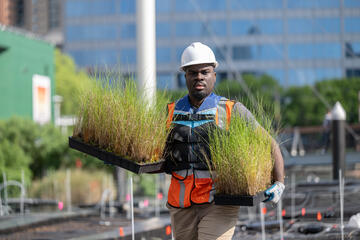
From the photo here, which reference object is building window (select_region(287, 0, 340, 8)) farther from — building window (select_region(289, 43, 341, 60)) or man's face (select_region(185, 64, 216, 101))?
man's face (select_region(185, 64, 216, 101))

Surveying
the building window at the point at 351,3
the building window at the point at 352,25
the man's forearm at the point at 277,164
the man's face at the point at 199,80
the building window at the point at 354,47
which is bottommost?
the man's forearm at the point at 277,164

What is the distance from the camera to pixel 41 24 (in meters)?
156

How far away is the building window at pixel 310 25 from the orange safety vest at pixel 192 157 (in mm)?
56982

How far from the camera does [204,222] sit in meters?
3.95

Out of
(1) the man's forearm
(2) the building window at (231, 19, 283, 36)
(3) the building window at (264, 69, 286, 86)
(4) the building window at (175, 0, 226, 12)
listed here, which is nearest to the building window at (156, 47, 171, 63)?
(4) the building window at (175, 0, 226, 12)

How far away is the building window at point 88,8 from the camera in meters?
64.3

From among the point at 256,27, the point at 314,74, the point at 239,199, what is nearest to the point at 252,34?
the point at 256,27

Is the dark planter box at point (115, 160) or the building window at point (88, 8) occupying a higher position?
the building window at point (88, 8)

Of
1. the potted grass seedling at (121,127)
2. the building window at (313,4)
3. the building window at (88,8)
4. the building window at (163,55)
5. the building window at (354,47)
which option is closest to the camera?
the potted grass seedling at (121,127)

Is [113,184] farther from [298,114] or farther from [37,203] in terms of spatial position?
[298,114]

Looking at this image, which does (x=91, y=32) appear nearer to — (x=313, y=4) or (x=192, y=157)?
(x=313, y=4)

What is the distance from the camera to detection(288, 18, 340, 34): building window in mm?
59594

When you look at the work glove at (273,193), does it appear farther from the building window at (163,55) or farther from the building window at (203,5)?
the building window at (203,5)

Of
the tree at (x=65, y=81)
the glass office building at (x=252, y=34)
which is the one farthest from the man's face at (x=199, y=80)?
the glass office building at (x=252, y=34)
